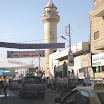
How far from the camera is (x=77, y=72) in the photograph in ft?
122

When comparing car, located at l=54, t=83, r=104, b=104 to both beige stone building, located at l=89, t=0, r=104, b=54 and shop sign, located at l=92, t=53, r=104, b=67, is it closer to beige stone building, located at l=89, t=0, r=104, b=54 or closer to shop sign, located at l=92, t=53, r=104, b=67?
shop sign, located at l=92, t=53, r=104, b=67

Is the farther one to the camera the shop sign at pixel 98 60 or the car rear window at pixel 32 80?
the shop sign at pixel 98 60

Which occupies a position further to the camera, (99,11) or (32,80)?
(99,11)

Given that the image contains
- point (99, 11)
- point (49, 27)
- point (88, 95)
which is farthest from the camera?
point (49, 27)

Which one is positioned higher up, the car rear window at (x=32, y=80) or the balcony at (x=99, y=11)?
the balcony at (x=99, y=11)

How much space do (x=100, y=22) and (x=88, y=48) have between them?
6.14 meters

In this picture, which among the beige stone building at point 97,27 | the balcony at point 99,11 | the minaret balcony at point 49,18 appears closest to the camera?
the balcony at point 99,11

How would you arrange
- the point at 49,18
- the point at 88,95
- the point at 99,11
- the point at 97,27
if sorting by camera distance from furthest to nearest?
1. the point at 49,18
2. the point at 97,27
3. the point at 99,11
4. the point at 88,95

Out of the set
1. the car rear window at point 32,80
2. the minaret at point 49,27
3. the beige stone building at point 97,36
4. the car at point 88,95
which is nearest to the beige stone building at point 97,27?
the beige stone building at point 97,36

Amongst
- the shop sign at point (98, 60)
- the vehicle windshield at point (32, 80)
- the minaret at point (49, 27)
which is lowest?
the vehicle windshield at point (32, 80)

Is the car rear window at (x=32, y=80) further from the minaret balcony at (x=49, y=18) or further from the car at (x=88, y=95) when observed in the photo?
the minaret balcony at (x=49, y=18)

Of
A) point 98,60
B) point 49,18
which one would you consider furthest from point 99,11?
point 49,18

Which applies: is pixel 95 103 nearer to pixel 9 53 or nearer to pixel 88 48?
pixel 88 48

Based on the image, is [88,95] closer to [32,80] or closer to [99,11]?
[32,80]
